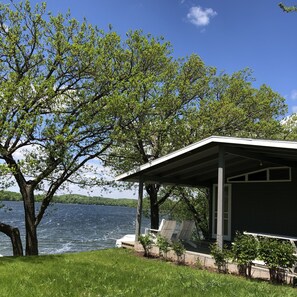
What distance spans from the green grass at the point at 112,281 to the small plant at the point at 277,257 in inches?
16.1

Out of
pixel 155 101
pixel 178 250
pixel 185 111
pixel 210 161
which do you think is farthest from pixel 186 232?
pixel 185 111

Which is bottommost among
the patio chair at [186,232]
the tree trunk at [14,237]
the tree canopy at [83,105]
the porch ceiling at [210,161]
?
the tree trunk at [14,237]

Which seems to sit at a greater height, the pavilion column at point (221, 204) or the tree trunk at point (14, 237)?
the pavilion column at point (221, 204)

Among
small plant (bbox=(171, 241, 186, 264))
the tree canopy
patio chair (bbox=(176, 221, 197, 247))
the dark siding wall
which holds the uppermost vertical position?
the tree canopy

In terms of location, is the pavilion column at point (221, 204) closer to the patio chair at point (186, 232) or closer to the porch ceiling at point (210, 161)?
the porch ceiling at point (210, 161)

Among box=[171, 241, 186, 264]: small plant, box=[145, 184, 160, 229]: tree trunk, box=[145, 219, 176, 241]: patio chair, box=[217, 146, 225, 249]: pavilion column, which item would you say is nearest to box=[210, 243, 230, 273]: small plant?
box=[217, 146, 225, 249]: pavilion column

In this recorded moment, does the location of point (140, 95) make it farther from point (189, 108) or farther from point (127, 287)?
point (127, 287)

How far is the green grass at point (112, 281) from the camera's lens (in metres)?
5.47

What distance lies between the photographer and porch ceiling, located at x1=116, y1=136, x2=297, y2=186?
8.37 meters

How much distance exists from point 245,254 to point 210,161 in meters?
3.95

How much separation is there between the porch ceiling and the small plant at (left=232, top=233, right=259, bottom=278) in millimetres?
2128

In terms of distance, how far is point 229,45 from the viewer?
1530 centimetres

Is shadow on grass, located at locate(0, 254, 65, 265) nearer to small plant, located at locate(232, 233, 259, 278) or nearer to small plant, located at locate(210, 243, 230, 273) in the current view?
small plant, located at locate(210, 243, 230, 273)

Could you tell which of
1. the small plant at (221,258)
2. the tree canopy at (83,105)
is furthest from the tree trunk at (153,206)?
the small plant at (221,258)
